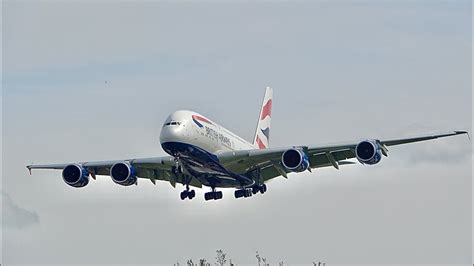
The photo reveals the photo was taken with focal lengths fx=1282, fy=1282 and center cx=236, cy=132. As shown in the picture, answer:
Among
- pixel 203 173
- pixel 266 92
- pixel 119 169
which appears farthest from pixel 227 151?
pixel 266 92

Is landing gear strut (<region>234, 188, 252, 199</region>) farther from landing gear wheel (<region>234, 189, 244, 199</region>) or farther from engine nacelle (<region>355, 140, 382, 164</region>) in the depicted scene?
engine nacelle (<region>355, 140, 382, 164</region>)

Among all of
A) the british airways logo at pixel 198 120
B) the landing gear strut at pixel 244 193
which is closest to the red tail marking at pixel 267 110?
the landing gear strut at pixel 244 193

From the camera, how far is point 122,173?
75750 millimetres

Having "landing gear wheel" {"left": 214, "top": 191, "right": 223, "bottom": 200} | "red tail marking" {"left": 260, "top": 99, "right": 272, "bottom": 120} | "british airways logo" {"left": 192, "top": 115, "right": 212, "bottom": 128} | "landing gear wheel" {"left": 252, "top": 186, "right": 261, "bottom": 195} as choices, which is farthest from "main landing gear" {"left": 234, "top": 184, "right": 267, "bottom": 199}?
"red tail marking" {"left": 260, "top": 99, "right": 272, "bottom": 120}

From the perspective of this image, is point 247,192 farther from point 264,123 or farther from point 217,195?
point 264,123

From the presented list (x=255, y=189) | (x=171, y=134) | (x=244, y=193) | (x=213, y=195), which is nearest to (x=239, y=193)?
(x=244, y=193)

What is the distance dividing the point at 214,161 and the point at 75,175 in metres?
10.3

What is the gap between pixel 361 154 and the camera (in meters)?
70.4

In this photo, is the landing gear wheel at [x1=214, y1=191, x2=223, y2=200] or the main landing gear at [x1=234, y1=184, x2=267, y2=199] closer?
the main landing gear at [x1=234, y1=184, x2=267, y2=199]

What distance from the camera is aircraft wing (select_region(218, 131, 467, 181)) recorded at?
70.9 meters

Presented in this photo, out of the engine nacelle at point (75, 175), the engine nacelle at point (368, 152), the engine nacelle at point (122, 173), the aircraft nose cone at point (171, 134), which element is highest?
the engine nacelle at point (75, 175)

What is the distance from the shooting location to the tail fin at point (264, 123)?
288ft

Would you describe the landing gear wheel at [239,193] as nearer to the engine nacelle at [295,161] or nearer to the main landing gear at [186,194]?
the main landing gear at [186,194]

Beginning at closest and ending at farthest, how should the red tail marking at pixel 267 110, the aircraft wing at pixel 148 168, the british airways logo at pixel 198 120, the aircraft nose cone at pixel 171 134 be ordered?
the aircraft nose cone at pixel 171 134
the british airways logo at pixel 198 120
the aircraft wing at pixel 148 168
the red tail marking at pixel 267 110
